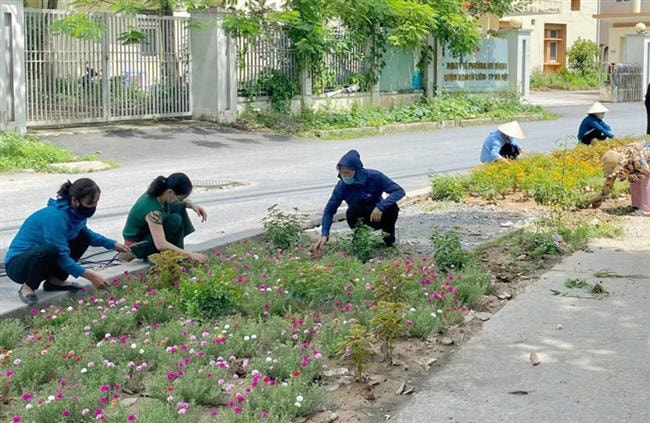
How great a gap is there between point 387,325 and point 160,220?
9.18 ft

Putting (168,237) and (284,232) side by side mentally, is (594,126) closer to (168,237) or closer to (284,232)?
(284,232)

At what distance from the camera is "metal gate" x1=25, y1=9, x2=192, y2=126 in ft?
64.5

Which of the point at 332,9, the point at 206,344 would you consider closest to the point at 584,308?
the point at 206,344

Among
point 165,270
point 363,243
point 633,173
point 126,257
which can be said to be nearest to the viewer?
point 165,270

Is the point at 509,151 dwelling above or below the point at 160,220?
above

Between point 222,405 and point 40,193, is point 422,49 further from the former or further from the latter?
point 222,405

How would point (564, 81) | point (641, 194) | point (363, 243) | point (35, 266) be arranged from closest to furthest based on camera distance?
point (35, 266)
point (363, 243)
point (641, 194)
point (564, 81)

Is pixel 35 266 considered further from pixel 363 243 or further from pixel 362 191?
pixel 362 191

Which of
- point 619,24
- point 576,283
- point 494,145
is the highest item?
point 619,24

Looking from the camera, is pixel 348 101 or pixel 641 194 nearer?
pixel 641 194

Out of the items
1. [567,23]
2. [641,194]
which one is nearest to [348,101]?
[641,194]

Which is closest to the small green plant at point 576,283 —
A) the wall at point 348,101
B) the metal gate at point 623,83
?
the wall at point 348,101

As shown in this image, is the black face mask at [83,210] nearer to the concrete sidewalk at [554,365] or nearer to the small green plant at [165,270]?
the small green plant at [165,270]

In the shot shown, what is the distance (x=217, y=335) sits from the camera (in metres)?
6.18
